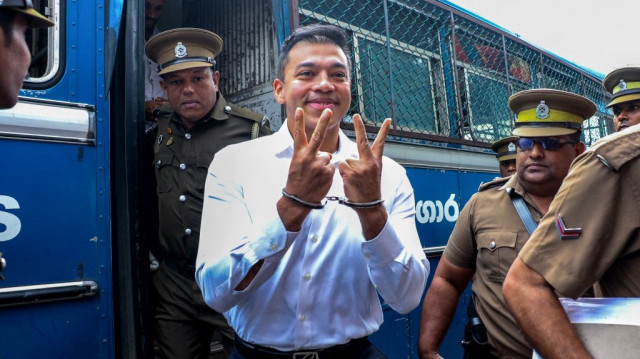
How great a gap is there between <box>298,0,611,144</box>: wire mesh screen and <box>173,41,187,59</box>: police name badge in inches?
26.5

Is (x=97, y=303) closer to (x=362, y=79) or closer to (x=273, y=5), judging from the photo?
(x=273, y=5)

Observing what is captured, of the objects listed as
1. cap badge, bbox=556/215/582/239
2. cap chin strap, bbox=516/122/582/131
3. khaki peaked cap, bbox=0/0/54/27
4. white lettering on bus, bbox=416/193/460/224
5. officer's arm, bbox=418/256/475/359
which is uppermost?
khaki peaked cap, bbox=0/0/54/27

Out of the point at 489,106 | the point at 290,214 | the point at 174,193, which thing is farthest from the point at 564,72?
the point at 290,214

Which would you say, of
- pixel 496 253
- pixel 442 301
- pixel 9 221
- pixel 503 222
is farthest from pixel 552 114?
pixel 9 221

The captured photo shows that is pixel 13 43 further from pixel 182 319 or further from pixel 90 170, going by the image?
pixel 182 319

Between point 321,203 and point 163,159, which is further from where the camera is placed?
point 163,159

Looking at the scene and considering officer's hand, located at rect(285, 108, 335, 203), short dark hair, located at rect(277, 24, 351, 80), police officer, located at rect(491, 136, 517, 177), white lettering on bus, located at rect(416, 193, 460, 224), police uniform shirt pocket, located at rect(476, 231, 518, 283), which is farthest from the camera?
police officer, located at rect(491, 136, 517, 177)

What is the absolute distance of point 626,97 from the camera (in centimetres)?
343

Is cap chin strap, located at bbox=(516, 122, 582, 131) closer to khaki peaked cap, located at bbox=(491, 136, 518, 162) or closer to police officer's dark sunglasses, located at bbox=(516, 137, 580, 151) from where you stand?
police officer's dark sunglasses, located at bbox=(516, 137, 580, 151)

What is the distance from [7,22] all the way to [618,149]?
4.79 ft

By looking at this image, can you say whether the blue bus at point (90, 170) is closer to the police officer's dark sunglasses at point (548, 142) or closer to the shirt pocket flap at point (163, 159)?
the shirt pocket flap at point (163, 159)

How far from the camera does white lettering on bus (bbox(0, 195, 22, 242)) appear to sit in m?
1.66

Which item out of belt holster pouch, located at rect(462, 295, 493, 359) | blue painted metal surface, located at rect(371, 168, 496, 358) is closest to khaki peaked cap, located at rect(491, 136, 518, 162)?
blue painted metal surface, located at rect(371, 168, 496, 358)

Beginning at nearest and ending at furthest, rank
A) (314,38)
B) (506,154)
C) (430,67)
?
(314,38), (430,67), (506,154)
